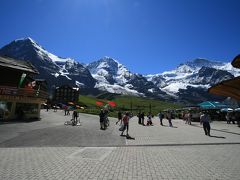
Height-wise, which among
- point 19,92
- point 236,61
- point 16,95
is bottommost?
point 16,95

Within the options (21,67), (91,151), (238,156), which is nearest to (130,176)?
(91,151)

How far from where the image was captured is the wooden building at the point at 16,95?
30.8m

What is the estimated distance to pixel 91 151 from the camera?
1312cm

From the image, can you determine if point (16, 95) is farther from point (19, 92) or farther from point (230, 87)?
point (230, 87)

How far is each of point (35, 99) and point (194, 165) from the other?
1154 inches

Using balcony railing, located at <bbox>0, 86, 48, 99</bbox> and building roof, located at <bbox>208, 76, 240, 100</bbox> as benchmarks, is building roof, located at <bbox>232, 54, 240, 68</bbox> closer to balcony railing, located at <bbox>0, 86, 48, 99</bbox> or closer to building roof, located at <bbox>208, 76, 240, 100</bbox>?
building roof, located at <bbox>208, 76, 240, 100</bbox>

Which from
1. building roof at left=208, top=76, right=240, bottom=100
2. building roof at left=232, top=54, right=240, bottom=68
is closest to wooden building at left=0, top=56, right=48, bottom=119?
building roof at left=208, top=76, right=240, bottom=100

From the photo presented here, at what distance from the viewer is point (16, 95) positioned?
31.8m

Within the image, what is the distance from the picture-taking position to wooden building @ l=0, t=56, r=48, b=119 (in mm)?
30781

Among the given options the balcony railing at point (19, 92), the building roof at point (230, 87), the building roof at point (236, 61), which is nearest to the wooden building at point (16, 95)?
the balcony railing at point (19, 92)

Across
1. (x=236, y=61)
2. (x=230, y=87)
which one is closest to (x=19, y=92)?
(x=230, y=87)

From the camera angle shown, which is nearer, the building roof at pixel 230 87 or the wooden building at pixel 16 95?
the building roof at pixel 230 87

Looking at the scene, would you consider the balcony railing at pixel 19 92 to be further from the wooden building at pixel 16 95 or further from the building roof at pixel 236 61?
the building roof at pixel 236 61

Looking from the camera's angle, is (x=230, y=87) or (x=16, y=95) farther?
(x=16, y=95)
